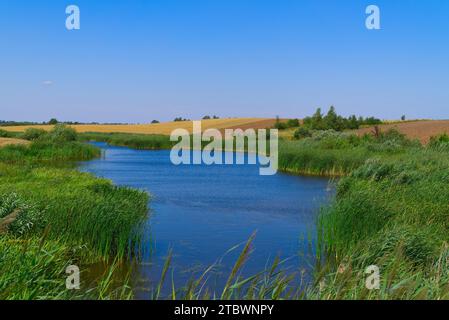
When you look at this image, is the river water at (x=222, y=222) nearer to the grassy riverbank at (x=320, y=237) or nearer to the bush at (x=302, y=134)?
the grassy riverbank at (x=320, y=237)

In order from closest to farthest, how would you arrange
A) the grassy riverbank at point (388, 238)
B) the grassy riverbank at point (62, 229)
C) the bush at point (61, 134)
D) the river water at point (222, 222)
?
1. the grassy riverbank at point (388, 238)
2. the grassy riverbank at point (62, 229)
3. the river water at point (222, 222)
4. the bush at point (61, 134)

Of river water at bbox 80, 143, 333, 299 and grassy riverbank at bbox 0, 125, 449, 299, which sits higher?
grassy riverbank at bbox 0, 125, 449, 299

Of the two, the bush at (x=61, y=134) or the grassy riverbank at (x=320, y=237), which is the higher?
the bush at (x=61, y=134)

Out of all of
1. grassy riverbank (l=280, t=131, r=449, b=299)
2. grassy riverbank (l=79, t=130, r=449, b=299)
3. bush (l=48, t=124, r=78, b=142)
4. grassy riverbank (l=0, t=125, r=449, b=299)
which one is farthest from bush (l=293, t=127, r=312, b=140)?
grassy riverbank (l=0, t=125, r=449, b=299)

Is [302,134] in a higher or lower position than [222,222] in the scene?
higher

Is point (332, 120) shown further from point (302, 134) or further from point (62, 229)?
point (62, 229)

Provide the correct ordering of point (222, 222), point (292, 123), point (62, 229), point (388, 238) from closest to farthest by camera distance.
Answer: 1. point (388, 238)
2. point (62, 229)
3. point (222, 222)
4. point (292, 123)

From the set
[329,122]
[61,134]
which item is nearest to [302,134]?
[329,122]

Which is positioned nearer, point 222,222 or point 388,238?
point 388,238

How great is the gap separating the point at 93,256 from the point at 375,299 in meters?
7.24

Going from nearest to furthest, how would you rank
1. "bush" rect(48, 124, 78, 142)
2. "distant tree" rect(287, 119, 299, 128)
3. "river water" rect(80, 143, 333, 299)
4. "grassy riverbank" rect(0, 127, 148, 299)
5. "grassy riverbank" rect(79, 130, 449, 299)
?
"grassy riverbank" rect(79, 130, 449, 299) < "grassy riverbank" rect(0, 127, 148, 299) < "river water" rect(80, 143, 333, 299) < "bush" rect(48, 124, 78, 142) < "distant tree" rect(287, 119, 299, 128)

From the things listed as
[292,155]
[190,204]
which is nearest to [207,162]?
[292,155]

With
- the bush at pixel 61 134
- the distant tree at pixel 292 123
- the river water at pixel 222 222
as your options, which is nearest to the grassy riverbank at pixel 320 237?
the river water at pixel 222 222

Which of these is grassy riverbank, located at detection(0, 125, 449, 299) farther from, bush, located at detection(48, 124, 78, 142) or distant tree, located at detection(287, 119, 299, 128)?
distant tree, located at detection(287, 119, 299, 128)
